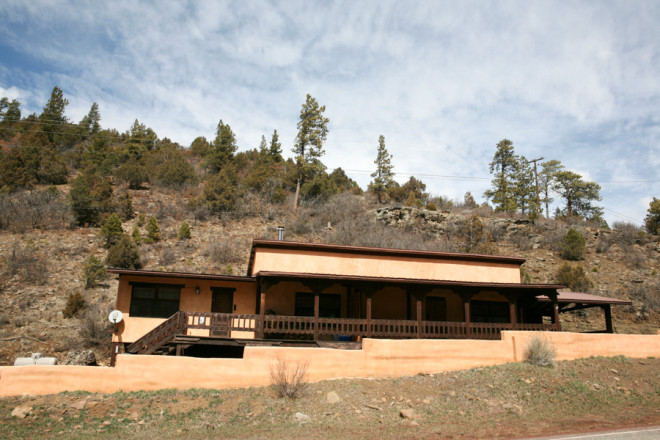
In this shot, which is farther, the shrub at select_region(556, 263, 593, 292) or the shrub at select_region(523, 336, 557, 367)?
the shrub at select_region(556, 263, 593, 292)

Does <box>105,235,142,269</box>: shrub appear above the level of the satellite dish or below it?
above

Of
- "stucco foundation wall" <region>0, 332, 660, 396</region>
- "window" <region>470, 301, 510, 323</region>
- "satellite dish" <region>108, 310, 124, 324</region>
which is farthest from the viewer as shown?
"window" <region>470, 301, 510, 323</region>

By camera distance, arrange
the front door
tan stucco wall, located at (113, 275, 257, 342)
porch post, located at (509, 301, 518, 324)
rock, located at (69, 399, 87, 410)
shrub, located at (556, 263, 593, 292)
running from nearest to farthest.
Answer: rock, located at (69, 399, 87, 410) → tan stucco wall, located at (113, 275, 257, 342) → porch post, located at (509, 301, 518, 324) → the front door → shrub, located at (556, 263, 593, 292)

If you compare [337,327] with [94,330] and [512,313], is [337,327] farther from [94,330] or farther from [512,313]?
[94,330]

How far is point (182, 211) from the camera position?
43.1m

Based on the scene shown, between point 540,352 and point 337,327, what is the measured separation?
765cm

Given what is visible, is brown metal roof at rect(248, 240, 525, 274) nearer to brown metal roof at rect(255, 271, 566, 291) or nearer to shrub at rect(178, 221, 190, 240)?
brown metal roof at rect(255, 271, 566, 291)

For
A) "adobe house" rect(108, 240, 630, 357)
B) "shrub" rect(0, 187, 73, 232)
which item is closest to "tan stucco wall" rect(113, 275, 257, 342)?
"adobe house" rect(108, 240, 630, 357)

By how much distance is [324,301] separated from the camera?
21.8 meters

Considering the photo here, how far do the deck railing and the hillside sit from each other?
27.5 ft

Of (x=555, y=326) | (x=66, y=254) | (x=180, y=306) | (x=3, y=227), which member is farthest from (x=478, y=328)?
(x=3, y=227)

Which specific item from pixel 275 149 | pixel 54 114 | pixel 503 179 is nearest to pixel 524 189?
pixel 503 179

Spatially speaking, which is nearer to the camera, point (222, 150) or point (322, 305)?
point (322, 305)

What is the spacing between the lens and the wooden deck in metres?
17.5
